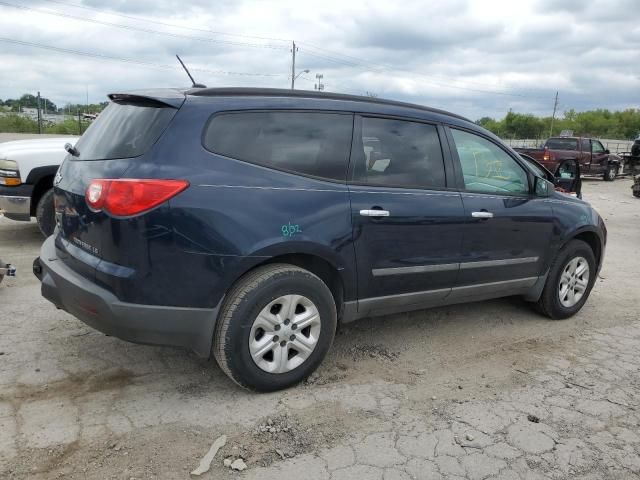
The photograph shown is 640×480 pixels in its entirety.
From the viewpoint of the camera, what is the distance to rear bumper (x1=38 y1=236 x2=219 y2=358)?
2.96 metres

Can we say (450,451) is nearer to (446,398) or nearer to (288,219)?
(446,398)

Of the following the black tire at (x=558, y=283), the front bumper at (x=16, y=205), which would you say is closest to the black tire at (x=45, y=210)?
the front bumper at (x=16, y=205)

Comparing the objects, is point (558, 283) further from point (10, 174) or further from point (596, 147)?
point (596, 147)

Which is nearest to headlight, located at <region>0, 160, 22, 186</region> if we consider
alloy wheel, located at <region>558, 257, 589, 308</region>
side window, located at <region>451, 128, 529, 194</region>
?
side window, located at <region>451, 128, 529, 194</region>

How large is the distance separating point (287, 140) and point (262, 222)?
58 cm

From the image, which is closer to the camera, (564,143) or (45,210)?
(45,210)

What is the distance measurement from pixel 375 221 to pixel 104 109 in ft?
6.35

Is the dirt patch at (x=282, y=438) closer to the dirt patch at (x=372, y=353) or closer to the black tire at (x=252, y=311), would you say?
the black tire at (x=252, y=311)

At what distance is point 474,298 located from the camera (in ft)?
14.4

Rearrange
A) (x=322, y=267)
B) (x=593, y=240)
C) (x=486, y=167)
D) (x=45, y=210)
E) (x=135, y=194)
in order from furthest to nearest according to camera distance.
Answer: (x=45, y=210) → (x=593, y=240) → (x=486, y=167) → (x=322, y=267) → (x=135, y=194)

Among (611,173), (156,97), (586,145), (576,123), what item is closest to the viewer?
(156,97)

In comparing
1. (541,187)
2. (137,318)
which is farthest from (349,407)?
(541,187)

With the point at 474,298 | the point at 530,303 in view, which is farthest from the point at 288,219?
the point at 530,303

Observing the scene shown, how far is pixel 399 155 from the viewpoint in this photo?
3.85 m
